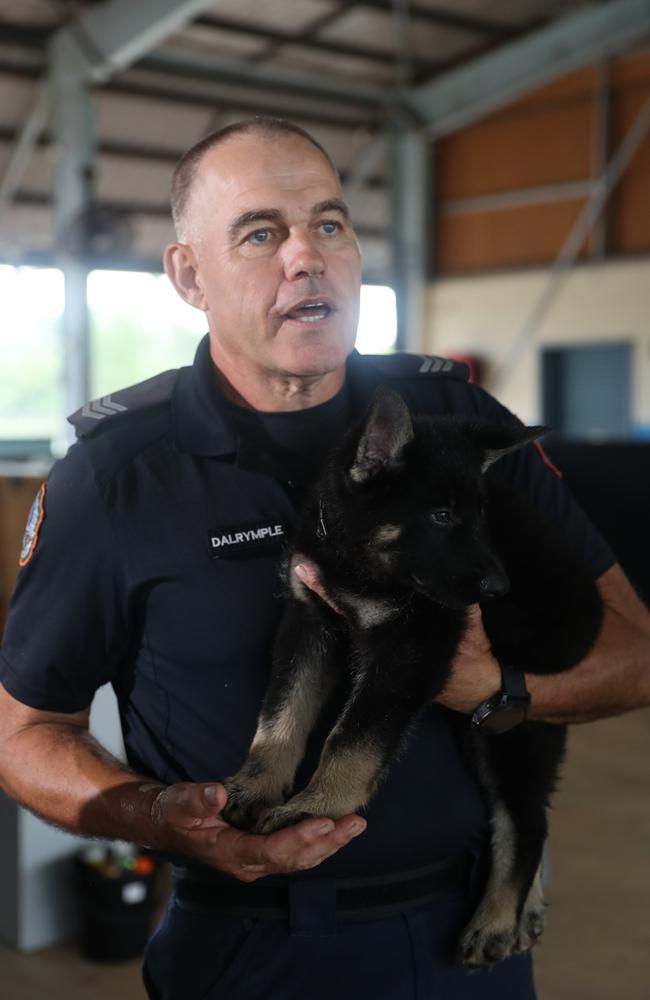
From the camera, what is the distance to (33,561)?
1726 millimetres

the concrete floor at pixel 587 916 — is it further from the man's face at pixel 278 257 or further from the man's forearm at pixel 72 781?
the man's face at pixel 278 257

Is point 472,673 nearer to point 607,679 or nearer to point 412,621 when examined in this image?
point 412,621

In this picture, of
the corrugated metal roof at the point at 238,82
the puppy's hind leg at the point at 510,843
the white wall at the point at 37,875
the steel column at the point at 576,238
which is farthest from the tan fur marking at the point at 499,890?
the steel column at the point at 576,238

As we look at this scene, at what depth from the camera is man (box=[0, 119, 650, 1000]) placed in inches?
66.1

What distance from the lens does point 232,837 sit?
1.47m

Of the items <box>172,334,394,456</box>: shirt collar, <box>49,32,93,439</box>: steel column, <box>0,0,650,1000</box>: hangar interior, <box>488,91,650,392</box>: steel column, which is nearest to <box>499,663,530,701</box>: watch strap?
<box>172,334,394,456</box>: shirt collar

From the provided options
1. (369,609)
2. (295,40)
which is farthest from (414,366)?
(295,40)

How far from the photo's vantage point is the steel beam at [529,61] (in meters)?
12.9

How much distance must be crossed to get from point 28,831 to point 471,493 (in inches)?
118

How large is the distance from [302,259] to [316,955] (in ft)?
3.41

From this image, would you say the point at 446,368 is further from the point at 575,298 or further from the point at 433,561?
the point at 575,298

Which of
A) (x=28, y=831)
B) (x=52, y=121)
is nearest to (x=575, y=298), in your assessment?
(x=52, y=121)

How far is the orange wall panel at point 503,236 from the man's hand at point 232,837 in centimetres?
1590

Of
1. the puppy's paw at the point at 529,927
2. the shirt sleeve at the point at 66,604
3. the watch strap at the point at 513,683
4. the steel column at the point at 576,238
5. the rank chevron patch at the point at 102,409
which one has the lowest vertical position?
the puppy's paw at the point at 529,927
